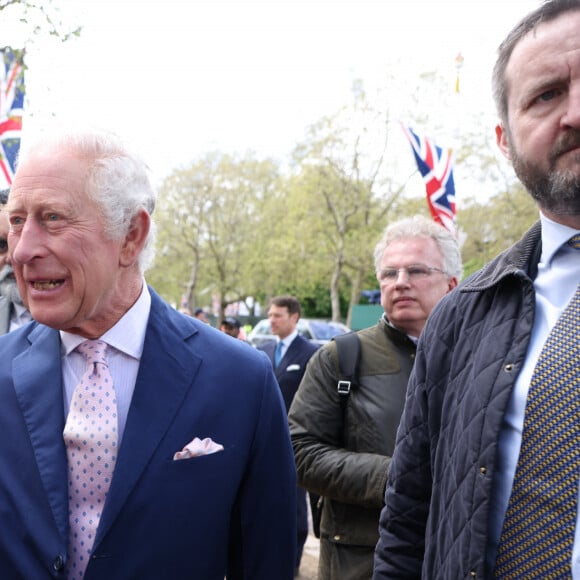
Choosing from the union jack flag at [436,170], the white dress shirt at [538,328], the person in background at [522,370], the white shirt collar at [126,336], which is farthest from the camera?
the union jack flag at [436,170]

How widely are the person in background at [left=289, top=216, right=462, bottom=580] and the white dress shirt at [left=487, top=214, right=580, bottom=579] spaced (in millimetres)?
1206

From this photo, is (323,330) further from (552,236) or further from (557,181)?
(557,181)

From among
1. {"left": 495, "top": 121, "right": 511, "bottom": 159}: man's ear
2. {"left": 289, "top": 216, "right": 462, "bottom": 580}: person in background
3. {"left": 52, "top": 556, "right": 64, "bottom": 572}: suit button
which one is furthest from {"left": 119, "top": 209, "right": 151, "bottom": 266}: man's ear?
{"left": 289, "top": 216, "right": 462, "bottom": 580}: person in background

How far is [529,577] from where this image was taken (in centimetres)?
145

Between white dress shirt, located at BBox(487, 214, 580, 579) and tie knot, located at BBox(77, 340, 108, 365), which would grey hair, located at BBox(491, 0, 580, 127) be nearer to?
white dress shirt, located at BBox(487, 214, 580, 579)

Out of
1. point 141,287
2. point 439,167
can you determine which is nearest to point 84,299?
point 141,287

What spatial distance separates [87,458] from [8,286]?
1828 mm

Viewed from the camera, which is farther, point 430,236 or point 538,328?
point 430,236

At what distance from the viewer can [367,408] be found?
2961mm

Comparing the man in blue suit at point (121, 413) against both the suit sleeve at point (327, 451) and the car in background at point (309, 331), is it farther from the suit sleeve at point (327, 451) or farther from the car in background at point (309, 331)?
the car in background at point (309, 331)

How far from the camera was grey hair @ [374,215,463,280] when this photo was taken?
3.29 metres

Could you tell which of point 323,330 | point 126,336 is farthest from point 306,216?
point 126,336

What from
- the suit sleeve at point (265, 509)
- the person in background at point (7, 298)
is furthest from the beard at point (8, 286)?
the suit sleeve at point (265, 509)

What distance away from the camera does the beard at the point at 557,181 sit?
4.95 ft
